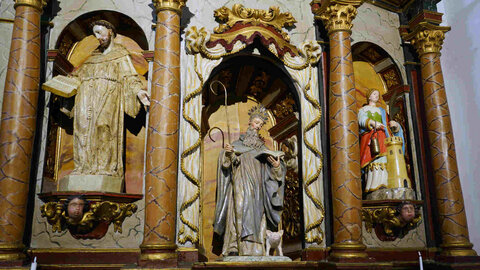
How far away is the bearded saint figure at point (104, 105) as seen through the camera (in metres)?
5.79

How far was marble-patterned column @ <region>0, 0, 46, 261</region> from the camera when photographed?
16.6 feet

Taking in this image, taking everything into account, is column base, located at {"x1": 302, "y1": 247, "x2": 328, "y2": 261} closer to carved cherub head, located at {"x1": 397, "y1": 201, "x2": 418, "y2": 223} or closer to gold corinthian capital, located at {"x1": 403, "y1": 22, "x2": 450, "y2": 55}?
carved cherub head, located at {"x1": 397, "y1": 201, "x2": 418, "y2": 223}

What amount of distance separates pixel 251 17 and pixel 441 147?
3.33m

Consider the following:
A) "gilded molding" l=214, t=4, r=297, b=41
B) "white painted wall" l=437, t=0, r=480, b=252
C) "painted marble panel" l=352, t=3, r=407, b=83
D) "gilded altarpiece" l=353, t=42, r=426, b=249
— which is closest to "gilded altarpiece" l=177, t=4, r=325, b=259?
"gilded molding" l=214, t=4, r=297, b=41

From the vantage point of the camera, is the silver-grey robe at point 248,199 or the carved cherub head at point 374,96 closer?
the silver-grey robe at point 248,199

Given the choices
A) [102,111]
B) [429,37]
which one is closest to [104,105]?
[102,111]

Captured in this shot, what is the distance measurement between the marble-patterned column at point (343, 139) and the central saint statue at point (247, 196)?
777 mm

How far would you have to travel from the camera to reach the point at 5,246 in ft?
16.1

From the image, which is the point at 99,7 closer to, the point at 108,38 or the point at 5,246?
the point at 108,38

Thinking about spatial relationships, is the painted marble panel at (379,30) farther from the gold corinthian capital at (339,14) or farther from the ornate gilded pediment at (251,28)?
the ornate gilded pediment at (251,28)

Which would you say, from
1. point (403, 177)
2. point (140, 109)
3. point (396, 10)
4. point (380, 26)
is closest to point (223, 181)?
point (140, 109)

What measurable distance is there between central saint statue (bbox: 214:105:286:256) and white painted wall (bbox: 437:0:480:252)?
139 inches

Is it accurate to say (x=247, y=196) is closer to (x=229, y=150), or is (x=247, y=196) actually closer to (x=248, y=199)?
(x=248, y=199)

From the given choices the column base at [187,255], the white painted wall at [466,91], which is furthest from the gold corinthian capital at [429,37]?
the column base at [187,255]
